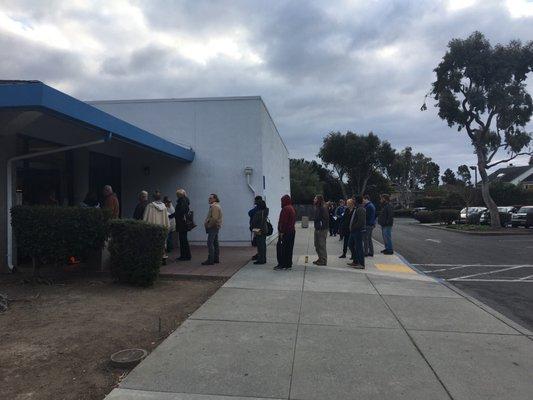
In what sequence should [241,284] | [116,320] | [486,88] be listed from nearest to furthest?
[116,320] < [241,284] < [486,88]

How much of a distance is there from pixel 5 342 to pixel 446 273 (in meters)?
9.59

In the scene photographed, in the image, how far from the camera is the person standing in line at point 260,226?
11.0 meters

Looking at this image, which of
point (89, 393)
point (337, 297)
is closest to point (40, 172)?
point (337, 297)

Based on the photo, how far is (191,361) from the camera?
4855mm

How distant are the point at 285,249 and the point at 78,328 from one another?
5.65 m

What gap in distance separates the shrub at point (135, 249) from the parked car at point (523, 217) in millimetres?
28086

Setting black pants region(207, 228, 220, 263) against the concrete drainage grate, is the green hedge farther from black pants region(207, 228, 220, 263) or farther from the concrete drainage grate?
the concrete drainage grate

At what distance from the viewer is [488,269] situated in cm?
1235

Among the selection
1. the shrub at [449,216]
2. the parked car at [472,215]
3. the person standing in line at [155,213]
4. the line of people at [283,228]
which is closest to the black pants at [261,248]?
the line of people at [283,228]

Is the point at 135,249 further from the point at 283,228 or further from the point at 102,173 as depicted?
the point at 102,173

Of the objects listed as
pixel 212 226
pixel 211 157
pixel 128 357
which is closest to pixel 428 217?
pixel 211 157

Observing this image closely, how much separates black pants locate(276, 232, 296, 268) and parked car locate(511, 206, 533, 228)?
2455 cm

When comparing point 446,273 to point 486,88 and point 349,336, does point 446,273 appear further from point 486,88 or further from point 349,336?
point 486,88

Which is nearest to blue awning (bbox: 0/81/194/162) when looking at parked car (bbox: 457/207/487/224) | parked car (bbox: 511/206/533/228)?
parked car (bbox: 511/206/533/228)
